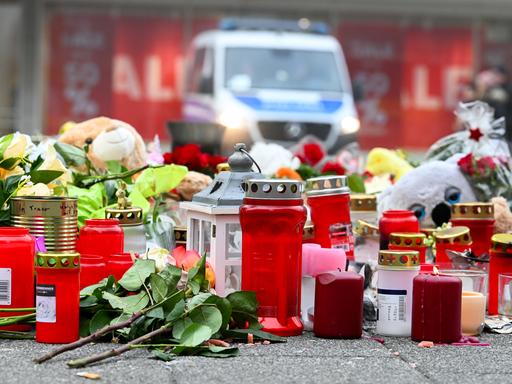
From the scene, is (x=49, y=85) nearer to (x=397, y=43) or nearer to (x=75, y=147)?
(x=397, y=43)

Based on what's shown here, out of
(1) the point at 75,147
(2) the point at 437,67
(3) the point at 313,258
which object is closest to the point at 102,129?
(1) the point at 75,147

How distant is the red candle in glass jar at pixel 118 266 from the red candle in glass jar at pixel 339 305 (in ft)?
2.14

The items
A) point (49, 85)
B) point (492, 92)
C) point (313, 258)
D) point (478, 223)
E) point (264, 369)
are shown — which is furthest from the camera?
point (49, 85)

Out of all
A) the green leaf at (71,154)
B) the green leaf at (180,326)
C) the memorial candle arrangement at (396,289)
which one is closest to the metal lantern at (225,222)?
the green leaf at (180,326)

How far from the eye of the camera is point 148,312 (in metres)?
3.73

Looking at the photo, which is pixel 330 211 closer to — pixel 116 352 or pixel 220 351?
pixel 220 351

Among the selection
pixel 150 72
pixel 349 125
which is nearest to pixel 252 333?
pixel 349 125

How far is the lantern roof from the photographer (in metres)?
4.05

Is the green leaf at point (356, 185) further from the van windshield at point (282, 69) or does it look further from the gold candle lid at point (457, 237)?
the van windshield at point (282, 69)

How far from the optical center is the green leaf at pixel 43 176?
4.41 meters

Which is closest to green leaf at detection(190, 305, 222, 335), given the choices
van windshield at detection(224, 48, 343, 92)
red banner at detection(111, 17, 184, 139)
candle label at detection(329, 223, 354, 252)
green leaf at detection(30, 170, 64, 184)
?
candle label at detection(329, 223, 354, 252)

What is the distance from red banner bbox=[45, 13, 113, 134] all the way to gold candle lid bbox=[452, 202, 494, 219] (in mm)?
15739

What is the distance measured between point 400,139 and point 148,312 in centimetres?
1780

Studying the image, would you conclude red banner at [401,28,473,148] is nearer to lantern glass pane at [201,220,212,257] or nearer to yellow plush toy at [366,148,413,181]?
yellow plush toy at [366,148,413,181]
